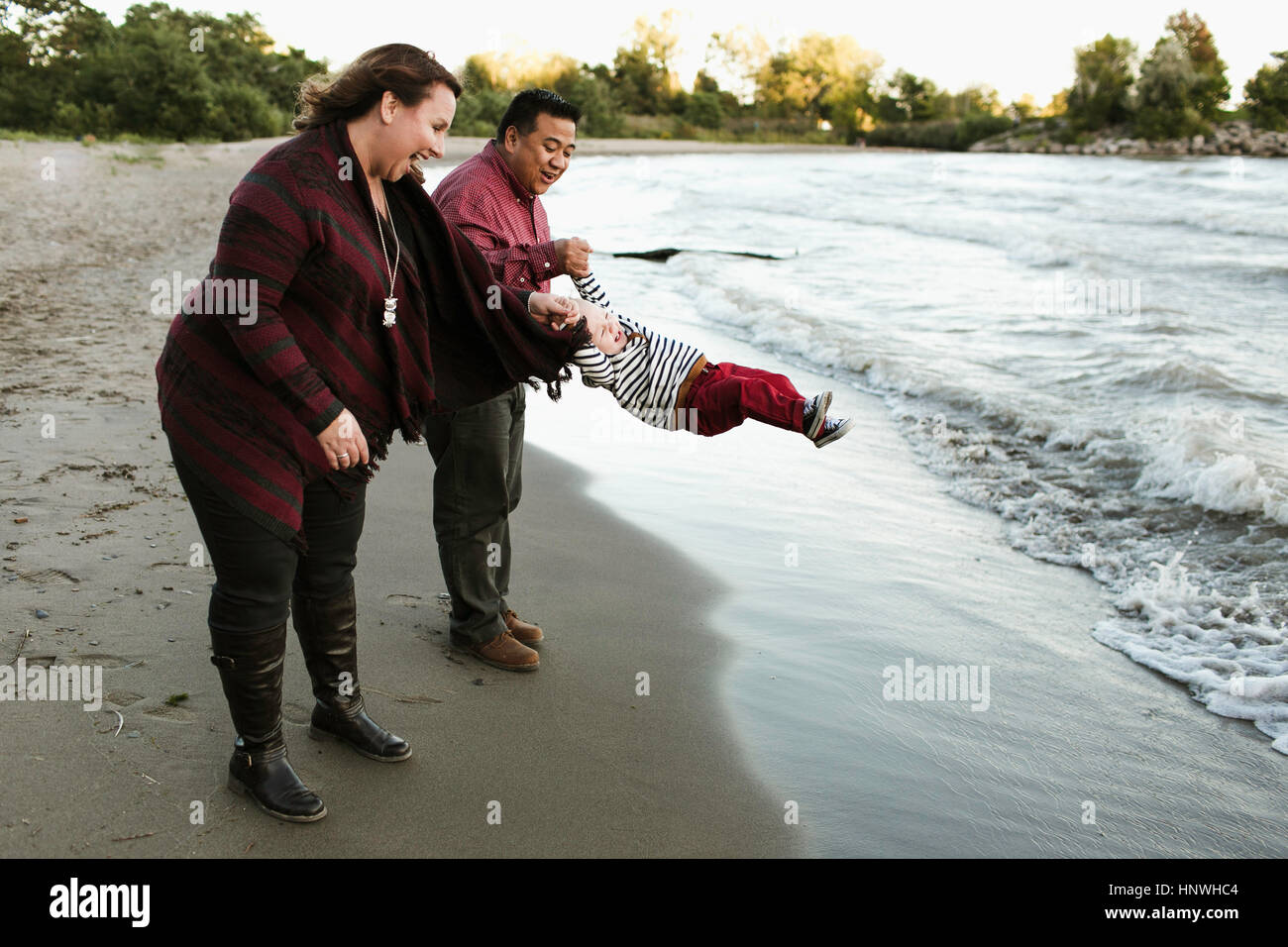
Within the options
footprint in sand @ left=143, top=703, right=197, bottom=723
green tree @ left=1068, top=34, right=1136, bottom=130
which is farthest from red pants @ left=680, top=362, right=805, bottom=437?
green tree @ left=1068, top=34, right=1136, bottom=130

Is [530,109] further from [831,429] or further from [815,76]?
[815,76]

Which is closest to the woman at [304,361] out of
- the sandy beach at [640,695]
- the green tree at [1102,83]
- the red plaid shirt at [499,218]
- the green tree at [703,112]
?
the sandy beach at [640,695]

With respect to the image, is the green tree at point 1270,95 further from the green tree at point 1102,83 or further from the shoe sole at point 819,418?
the shoe sole at point 819,418

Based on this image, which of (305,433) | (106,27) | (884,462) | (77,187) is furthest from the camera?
(106,27)

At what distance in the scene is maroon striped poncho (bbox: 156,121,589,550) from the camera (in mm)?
2230

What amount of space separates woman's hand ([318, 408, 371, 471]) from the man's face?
1457 mm

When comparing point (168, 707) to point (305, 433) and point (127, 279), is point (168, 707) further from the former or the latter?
point (127, 279)

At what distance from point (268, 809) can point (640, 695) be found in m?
1.31

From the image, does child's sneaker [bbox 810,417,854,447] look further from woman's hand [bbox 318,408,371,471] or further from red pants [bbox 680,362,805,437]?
woman's hand [bbox 318,408,371,471]

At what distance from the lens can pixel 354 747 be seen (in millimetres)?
2967

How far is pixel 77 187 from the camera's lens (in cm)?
1688

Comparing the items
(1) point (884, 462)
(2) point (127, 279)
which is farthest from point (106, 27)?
(1) point (884, 462)

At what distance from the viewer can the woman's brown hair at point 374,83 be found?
2.38 m
